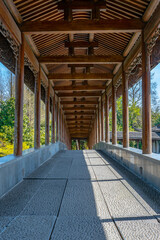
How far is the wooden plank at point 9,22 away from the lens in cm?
342

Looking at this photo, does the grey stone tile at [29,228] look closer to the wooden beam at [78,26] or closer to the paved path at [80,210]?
the paved path at [80,210]

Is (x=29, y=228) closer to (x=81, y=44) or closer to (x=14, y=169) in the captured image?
(x=14, y=169)

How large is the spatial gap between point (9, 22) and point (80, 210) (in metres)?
3.28

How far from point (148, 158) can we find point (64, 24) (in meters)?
3.14

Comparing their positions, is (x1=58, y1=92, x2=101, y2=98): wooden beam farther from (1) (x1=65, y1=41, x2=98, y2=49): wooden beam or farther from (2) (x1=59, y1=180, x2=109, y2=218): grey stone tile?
(2) (x1=59, y1=180, x2=109, y2=218): grey stone tile

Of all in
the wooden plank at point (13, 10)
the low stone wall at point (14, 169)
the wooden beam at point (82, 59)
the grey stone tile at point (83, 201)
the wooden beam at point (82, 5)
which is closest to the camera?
the grey stone tile at point (83, 201)

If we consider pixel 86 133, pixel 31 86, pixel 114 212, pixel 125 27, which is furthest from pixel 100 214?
pixel 86 133

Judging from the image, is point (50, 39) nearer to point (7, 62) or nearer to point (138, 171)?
point (7, 62)

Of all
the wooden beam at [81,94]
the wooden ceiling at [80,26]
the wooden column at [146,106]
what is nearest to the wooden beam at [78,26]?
the wooden ceiling at [80,26]

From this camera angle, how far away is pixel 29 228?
2125 millimetres

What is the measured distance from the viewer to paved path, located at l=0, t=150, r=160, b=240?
2037 mm

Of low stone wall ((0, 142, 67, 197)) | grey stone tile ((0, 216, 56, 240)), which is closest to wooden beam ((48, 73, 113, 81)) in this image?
low stone wall ((0, 142, 67, 197))

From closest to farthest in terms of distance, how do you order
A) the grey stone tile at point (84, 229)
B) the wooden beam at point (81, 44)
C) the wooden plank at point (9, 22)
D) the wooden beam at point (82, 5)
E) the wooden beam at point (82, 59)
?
the grey stone tile at point (84, 229), the wooden plank at point (9, 22), the wooden beam at point (82, 5), the wooden beam at point (81, 44), the wooden beam at point (82, 59)

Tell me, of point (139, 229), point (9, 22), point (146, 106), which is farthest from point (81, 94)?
point (139, 229)
